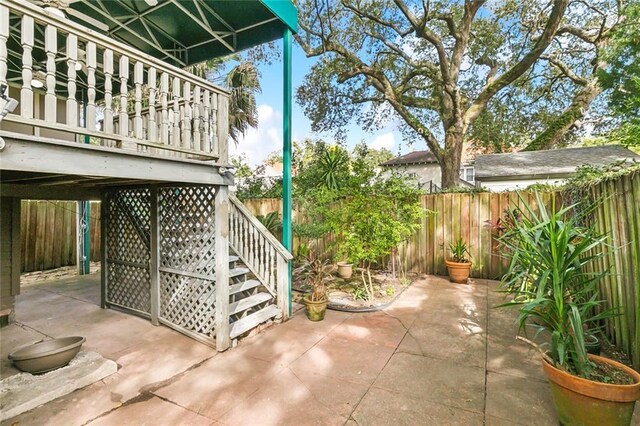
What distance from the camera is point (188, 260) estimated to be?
3658 millimetres

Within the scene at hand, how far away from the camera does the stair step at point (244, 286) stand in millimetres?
3776

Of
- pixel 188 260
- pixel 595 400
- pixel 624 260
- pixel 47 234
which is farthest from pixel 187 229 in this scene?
pixel 47 234

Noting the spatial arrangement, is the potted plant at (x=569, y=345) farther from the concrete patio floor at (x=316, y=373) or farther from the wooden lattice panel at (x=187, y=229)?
the wooden lattice panel at (x=187, y=229)

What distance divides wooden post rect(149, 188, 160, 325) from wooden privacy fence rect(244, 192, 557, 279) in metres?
5.03

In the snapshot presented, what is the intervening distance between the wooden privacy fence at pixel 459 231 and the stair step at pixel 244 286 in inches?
156

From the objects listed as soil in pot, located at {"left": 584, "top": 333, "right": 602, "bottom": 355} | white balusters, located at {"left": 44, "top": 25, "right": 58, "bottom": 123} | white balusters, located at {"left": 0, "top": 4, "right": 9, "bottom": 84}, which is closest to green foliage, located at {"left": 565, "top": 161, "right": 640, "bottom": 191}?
soil in pot, located at {"left": 584, "top": 333, "right": 602, "bottom": 355}

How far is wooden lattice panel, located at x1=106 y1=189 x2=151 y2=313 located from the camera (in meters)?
4.20

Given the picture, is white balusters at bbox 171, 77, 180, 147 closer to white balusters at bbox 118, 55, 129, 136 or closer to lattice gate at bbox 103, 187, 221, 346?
white balusters at bbox 118, 55, 129, 136

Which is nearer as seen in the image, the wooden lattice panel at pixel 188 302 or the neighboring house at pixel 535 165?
the wooden lattice panel at pixel 188 302

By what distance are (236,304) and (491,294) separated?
4.31 m

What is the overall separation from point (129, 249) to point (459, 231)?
20.1 feet

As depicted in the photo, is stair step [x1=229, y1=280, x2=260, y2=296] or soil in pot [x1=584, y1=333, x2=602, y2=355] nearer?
soil in pot [x1=584, y1=333, x2=602, y2=355]

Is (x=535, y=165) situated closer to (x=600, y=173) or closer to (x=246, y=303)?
(x=600, y=173)

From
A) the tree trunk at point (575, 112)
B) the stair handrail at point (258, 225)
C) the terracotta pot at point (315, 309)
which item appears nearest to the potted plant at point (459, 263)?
the terracotta pot at point (315, 309)
